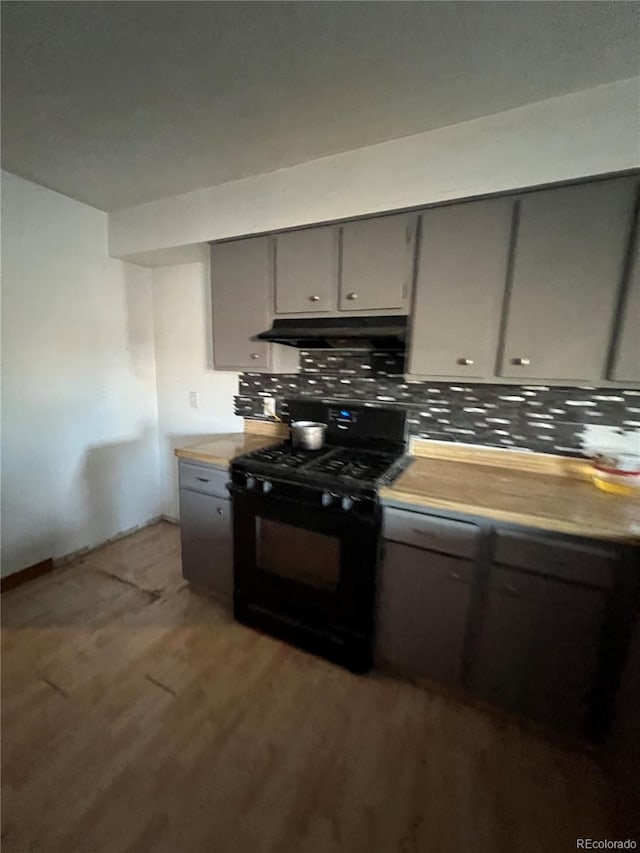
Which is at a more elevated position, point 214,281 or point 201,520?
point 214,281

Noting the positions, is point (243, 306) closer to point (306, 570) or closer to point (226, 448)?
point (226, 448)

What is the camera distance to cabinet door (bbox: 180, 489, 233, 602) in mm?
2123

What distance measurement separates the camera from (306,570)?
1.86 metres

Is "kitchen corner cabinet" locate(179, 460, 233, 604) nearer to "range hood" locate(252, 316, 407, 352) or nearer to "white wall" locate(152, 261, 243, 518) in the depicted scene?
"white wall" locate(152, 261, 243, 518)

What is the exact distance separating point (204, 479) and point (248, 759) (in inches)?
50.2

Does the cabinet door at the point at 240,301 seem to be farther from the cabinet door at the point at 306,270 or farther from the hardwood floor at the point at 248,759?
the hardwood floor at the point at 248,759

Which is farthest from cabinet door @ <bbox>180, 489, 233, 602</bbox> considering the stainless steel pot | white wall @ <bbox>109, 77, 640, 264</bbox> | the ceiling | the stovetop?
the ceiling

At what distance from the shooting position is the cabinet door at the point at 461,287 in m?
1.61

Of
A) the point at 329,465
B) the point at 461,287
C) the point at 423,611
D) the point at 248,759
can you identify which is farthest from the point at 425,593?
the point at 461,287

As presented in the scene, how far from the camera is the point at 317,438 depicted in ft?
7.11

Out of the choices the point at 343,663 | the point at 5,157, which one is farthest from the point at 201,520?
the point at 5,157

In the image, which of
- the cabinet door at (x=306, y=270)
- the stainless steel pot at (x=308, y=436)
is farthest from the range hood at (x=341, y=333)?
the stainless steel pot at (x=308, y=436)

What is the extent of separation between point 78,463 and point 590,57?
11.2 ft

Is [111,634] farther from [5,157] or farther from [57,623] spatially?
[5,157]
